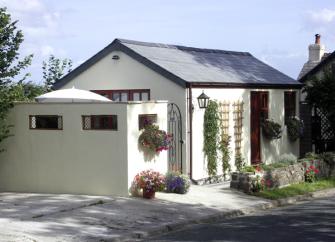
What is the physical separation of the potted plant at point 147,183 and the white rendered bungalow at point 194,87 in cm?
247

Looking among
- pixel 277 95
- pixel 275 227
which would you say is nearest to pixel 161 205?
pixel 275 227

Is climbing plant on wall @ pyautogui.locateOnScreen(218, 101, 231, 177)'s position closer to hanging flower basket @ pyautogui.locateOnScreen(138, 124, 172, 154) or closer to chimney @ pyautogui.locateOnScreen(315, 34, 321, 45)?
hanging flower basket @ pyautogui.locateOnScreen(138, 124, 172, 154)

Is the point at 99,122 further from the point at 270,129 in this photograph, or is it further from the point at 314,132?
the point at 314,132

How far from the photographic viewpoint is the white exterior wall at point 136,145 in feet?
44.3

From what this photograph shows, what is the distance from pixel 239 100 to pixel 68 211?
8115mm

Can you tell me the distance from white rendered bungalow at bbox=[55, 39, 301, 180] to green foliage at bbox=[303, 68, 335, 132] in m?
0.71

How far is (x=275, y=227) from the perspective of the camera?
35.7 ft

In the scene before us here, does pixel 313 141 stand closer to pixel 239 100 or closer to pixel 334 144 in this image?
pixel 334 144

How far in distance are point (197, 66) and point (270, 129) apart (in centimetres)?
330

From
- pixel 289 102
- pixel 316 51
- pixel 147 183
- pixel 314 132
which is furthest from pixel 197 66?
pixel 316 51

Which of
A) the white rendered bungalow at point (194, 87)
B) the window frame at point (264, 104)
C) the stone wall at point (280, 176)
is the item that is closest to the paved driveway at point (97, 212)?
the stone wall at point (280, 176)

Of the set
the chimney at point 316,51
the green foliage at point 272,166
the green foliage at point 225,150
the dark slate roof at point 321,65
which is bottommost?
the green foliage at point 272,166

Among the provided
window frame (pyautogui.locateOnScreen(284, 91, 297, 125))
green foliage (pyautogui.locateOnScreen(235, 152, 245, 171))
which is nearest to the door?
green foliage (pyautogui.locateOnScreen(235, 152, 245, 171))

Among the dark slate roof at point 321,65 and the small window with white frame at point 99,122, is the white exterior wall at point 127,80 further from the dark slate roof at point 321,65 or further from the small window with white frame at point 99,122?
the dark slate roof at point 321,65
